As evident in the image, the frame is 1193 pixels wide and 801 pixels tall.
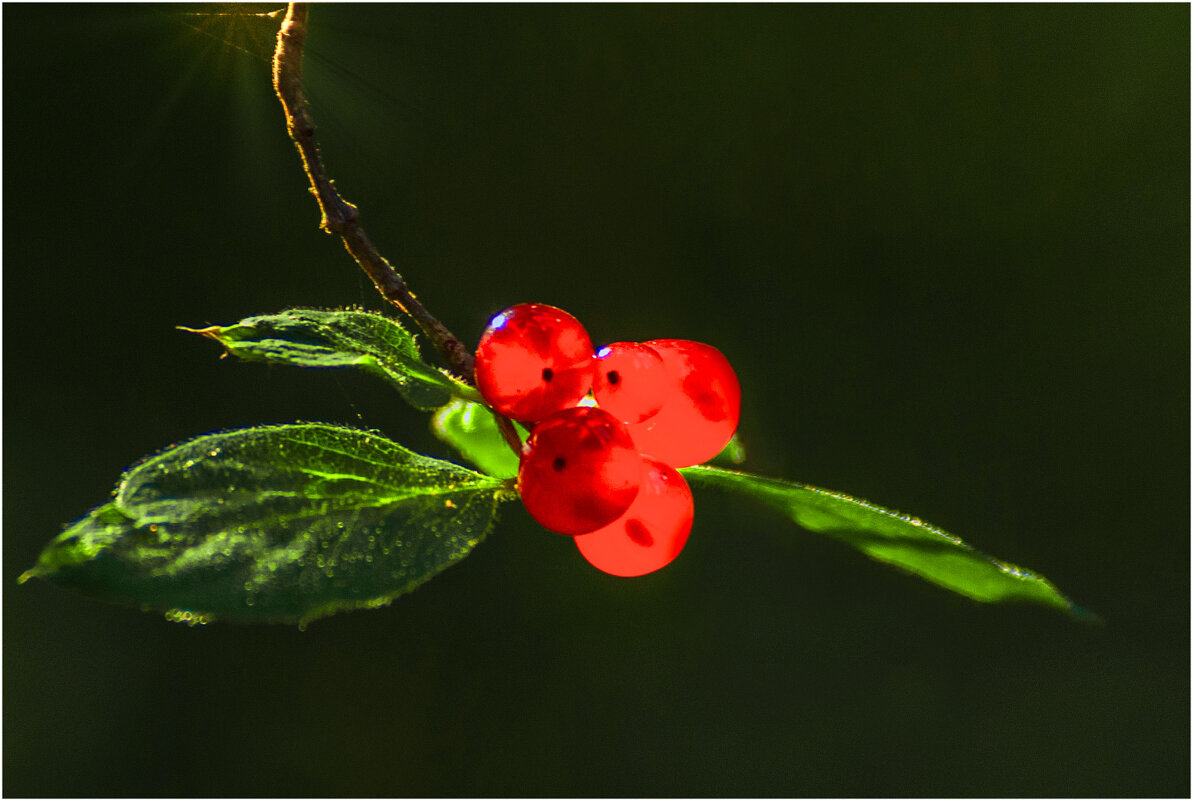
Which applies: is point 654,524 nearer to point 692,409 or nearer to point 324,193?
point 692,409

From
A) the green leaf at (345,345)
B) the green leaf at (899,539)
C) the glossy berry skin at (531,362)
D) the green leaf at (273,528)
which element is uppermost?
the glossy berry skin at (531,362)

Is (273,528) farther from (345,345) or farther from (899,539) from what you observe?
(899,539)

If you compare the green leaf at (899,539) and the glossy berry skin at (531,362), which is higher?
the glossy berry skin at (531,362)

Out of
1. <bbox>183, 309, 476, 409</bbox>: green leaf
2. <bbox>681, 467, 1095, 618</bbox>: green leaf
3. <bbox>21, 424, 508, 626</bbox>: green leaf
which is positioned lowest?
<bbox>21, 424, 508, 626</bbox>: green leaf

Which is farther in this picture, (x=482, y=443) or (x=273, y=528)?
(x=482, y=443)

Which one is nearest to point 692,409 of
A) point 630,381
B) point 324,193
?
point 630,381

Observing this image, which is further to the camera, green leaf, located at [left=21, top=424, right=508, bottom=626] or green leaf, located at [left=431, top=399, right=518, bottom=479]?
green leaf, located at [left=431, top=399, right=518, bottom=479]
